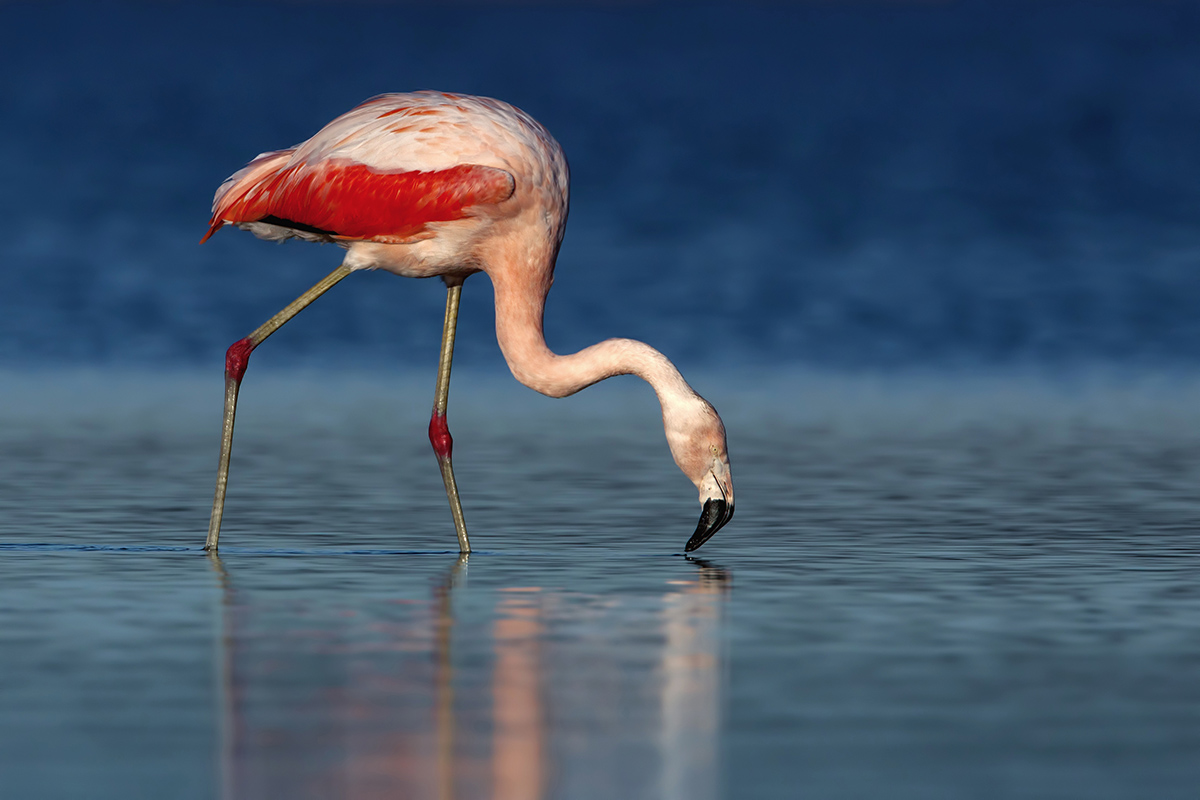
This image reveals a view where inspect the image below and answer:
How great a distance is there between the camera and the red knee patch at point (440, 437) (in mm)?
11366

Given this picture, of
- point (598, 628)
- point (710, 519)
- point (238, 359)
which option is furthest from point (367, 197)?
point (598, 628)

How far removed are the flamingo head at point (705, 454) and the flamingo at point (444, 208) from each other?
37 centimetres

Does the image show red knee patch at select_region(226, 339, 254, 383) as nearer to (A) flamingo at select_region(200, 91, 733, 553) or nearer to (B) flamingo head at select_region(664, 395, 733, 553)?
(A) flamingo at select_region(200, 91, 733, 553)

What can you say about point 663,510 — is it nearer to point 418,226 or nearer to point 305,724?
point 418,226

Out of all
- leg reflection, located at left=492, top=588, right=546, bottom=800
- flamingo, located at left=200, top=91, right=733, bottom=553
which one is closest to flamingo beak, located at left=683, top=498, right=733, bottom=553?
flamingo, located at left=200, top=91, right=733, bottom=553

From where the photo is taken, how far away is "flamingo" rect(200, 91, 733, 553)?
35.1 ft

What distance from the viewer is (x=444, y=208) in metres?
10.7

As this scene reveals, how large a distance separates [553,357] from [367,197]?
4.29ft

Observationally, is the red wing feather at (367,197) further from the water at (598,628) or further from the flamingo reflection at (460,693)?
the flamingo reflection at (460,693)

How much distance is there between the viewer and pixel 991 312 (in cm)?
3769

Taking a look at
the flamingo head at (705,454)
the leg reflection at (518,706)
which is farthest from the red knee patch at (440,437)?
the leg reflection at (518,706)

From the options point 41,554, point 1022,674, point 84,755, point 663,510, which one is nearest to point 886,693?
point 1022,674

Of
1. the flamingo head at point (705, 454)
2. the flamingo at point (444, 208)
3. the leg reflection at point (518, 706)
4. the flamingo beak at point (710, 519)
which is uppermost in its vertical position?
the flamingo at point (444, 208)

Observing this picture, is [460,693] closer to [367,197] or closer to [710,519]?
[710,519]
